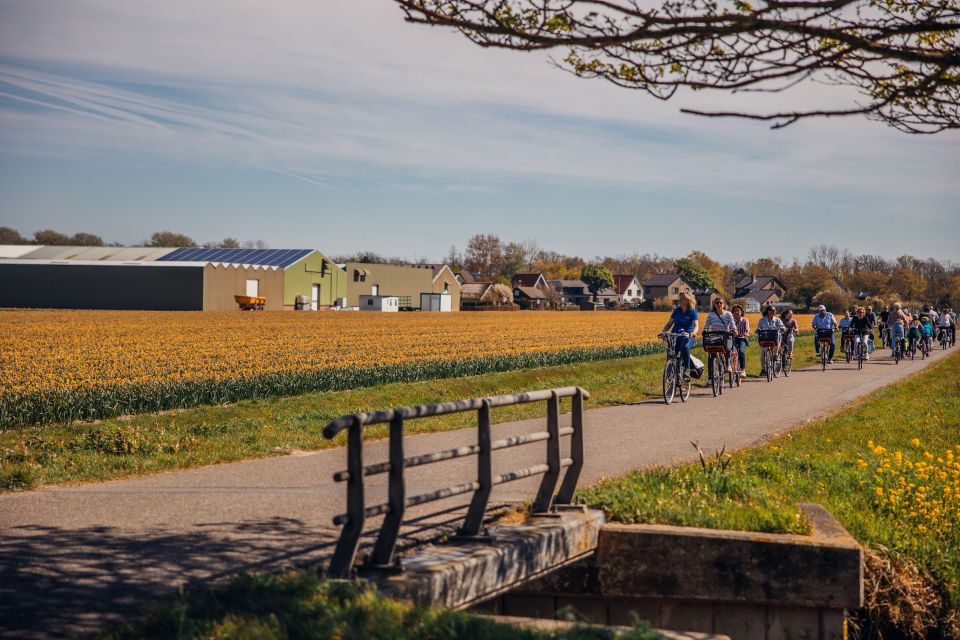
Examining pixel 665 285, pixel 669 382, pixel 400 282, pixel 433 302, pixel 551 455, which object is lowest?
pixel 669 382

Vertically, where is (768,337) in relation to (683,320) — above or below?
below

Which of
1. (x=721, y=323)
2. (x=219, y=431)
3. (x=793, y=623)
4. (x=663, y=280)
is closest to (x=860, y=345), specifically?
(x=721, y=323)

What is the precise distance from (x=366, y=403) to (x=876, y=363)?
18795mm

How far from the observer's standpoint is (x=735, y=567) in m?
6.90

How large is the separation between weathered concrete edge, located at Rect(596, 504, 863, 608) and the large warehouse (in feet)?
227

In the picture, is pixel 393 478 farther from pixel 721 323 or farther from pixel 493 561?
pixel 721 323

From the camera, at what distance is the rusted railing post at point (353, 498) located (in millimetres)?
5207

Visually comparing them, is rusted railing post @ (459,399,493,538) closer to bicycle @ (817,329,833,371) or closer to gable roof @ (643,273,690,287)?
bicycle @ (817,329,833,371)

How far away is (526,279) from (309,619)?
478ft

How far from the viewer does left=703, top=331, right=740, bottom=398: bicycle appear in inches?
749

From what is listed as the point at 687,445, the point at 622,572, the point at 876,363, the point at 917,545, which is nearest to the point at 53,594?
the point at 622,572

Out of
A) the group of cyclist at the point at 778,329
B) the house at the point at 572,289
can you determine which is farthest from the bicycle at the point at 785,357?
the house at the point at 572,289

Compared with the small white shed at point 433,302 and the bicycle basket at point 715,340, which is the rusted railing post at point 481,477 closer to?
the bicycle basket at point 715,340

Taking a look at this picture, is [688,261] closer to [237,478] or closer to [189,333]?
[189,333]
